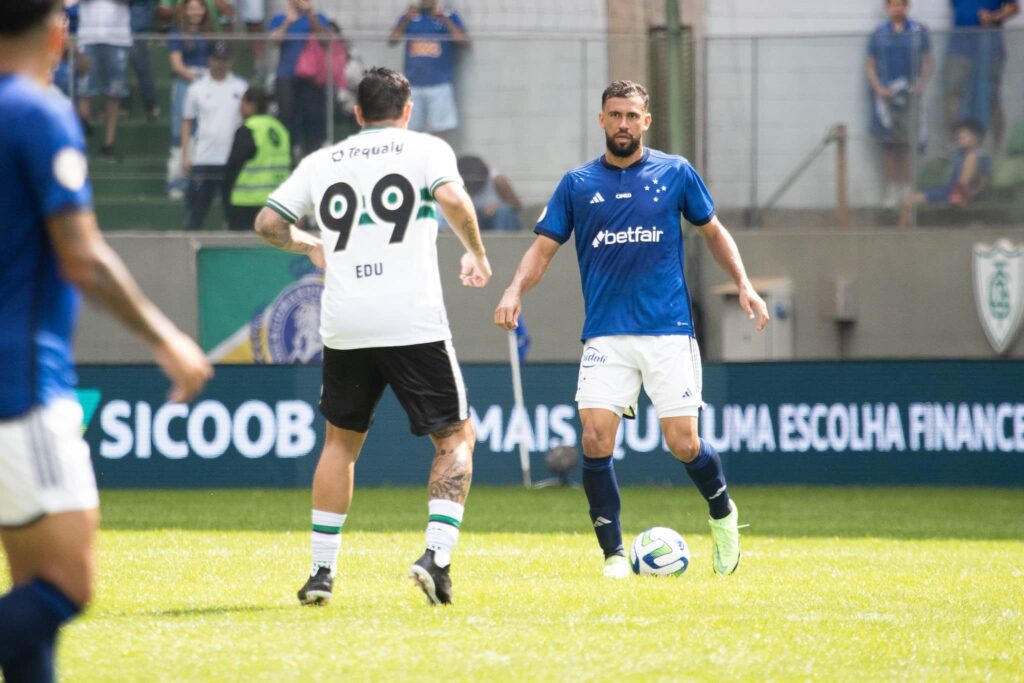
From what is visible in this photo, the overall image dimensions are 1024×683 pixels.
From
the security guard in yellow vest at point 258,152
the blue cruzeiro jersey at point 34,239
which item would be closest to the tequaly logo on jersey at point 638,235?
the blue cruzeiro jersey at point 34,239

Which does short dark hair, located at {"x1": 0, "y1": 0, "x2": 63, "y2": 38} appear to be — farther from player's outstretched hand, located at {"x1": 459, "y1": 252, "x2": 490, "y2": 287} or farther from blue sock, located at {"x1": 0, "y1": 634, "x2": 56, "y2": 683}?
player's outstretched hand, located at {"x1": 459, "y1": 252, "x2": 490, "y2": 287}

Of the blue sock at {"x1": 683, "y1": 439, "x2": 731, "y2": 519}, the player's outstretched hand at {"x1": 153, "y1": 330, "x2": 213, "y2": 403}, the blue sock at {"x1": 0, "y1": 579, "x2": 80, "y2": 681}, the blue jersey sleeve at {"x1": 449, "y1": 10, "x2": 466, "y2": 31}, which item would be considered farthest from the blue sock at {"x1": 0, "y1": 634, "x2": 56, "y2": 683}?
the blue jersey sleeve at {"x1": 449, "y1": 10, "x2": 466, "y2": 31}

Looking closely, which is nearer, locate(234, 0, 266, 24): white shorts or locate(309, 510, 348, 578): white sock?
locate(309, 510, 348, 578): white sock

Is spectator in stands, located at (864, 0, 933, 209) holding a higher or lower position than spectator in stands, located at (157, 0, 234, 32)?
lower

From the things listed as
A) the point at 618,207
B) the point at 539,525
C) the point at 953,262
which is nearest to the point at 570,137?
the point at 953,262

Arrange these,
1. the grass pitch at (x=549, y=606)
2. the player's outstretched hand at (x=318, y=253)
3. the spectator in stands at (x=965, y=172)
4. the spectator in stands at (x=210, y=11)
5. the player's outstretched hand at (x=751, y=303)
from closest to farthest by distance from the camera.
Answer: the grass pitch at (x=549, y=606)
the player's outstretched hand at (x=318, y=253)
the player's outstretched hand at (x=751, y=303)
the spectator in stands at (x=965, y=172)
the spectator in stands at (x=210, y=11)

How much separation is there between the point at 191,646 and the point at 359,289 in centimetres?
172

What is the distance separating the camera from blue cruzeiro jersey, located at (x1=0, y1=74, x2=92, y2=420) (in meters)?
3.52

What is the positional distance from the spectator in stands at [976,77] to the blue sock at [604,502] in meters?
10.2

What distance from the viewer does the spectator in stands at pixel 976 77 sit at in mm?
16906

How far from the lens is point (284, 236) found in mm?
6738

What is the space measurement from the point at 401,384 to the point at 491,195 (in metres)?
10.9

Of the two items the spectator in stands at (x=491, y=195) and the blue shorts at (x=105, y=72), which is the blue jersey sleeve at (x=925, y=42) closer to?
the spectator in stands at (x=491, y=195)

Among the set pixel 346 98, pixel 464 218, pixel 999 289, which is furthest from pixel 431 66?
pixel 464 218
